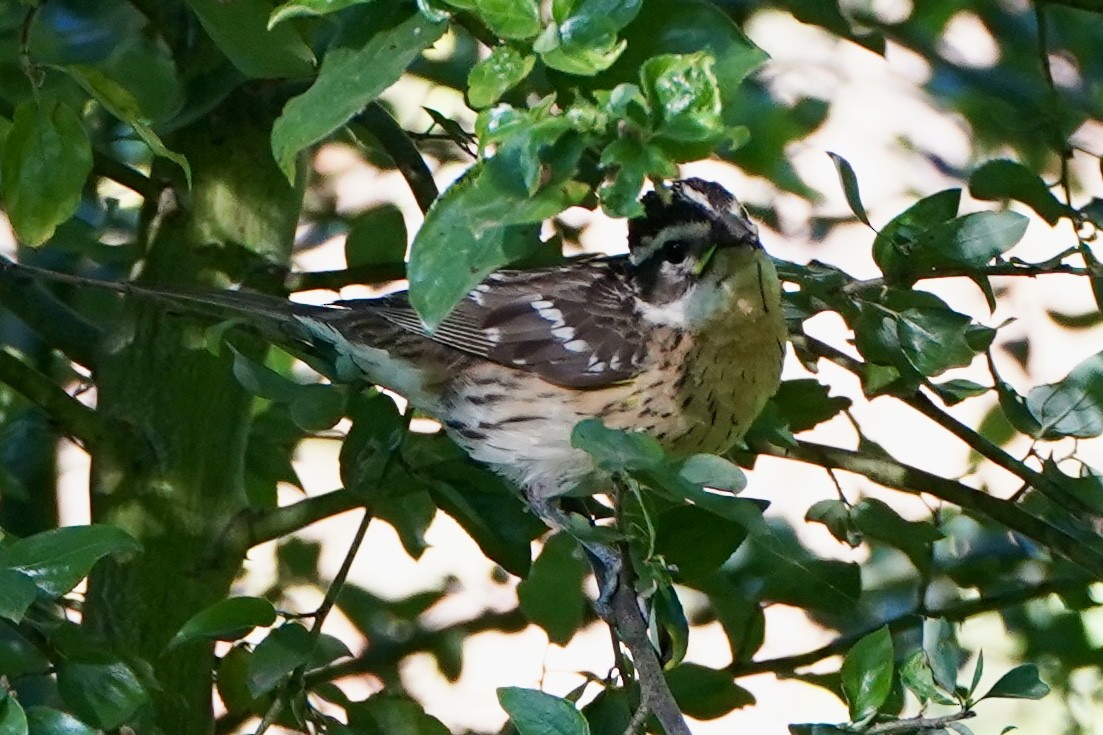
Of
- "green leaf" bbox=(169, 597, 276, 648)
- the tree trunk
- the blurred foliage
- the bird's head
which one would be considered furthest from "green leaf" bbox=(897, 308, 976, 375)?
the tree trunk

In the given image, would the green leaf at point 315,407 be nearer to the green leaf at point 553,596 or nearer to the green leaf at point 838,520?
the green leaf at point 553,596

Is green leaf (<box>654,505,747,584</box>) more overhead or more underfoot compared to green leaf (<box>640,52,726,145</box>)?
more overhead

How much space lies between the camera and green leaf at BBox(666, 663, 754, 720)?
67.4 inches

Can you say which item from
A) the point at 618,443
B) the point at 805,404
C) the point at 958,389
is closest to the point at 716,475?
the point at 618,443

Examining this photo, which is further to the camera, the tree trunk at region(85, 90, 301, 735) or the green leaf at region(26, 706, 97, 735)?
the tree trunk at region(85, 90, 301, 735)

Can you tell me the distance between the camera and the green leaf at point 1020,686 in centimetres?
130

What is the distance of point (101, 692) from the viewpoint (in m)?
1.32

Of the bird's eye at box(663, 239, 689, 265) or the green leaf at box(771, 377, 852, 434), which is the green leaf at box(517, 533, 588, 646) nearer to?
the green leaf at box(771, 377, 852, 434)

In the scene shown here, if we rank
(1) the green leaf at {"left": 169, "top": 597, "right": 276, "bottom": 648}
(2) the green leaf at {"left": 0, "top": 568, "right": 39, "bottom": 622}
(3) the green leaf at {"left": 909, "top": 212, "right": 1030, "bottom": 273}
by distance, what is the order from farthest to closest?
(3) the green leaf at {"left": 909, "top": 212, "right": 1030, "bottom": 273}, (1) the green leaf at {"left": 169, "top": 597, "right": 276, "bottom": 648}, (2) the green leaf at {"left": 0, "top": 568, "right": 39, "bottom": 622}

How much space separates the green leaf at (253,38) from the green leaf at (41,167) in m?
0.14

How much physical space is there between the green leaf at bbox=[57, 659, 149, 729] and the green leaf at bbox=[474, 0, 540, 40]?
69 centimetres

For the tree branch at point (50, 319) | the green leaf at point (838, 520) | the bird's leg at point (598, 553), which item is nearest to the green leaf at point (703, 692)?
the bird's leg at point (598, 553)

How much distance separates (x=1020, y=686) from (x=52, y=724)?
30.6 inches

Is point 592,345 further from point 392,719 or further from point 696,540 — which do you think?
point 392,719
